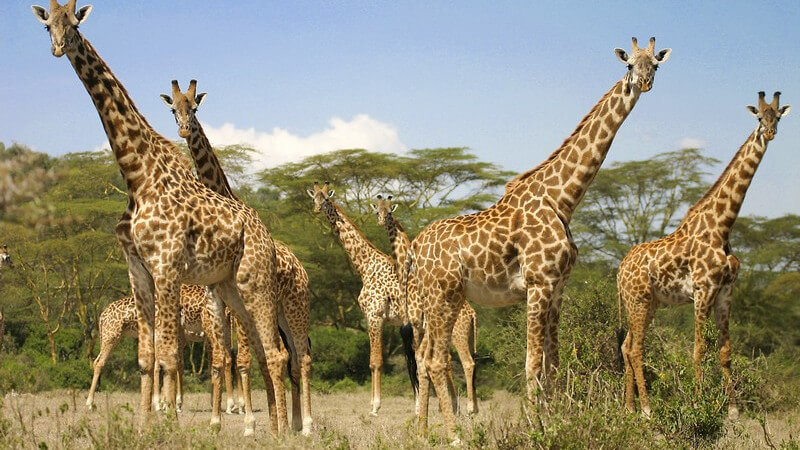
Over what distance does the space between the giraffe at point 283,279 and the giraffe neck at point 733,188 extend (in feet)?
14.7

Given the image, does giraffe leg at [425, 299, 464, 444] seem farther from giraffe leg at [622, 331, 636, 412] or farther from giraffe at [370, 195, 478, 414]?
giraffe at [370, 195, 478, 414]

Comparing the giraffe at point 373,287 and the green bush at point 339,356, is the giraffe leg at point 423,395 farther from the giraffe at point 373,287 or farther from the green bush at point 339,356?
the green bush at point 339,356

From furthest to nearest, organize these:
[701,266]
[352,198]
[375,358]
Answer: [352,198] < [375,358] < [701,266]

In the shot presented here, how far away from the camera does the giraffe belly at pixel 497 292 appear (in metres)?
7.79

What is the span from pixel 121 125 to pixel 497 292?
343cm

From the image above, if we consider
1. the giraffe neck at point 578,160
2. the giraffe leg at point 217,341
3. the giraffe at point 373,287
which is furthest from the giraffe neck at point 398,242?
the giraffe neck at point 578,160

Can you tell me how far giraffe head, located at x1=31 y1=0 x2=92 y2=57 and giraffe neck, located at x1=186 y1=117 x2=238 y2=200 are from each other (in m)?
1.88

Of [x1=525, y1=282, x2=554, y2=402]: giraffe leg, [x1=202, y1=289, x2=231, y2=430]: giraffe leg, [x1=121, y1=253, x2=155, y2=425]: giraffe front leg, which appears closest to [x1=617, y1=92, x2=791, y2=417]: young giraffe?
[x1=525, y1=282, x2=554, y2=402]: giraffe leg

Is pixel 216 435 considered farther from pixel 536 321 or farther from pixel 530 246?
pixel 530 246

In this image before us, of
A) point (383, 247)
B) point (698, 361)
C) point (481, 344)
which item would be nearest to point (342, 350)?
point (481, 344)

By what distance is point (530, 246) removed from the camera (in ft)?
24.9

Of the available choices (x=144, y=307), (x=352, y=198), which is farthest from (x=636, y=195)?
(x=144, y=307)

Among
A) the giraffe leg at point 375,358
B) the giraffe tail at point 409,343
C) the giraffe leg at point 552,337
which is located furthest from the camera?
the giraffe leg at point 375,358

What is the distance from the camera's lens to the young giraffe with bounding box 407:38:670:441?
753 cm
